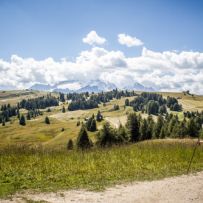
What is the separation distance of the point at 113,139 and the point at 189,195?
205 feet

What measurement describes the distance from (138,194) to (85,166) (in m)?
5.61

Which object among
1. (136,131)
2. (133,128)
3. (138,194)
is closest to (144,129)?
(136,131)

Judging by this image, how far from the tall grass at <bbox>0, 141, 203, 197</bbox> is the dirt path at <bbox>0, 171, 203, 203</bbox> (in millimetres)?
885

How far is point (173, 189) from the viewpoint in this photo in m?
15.1

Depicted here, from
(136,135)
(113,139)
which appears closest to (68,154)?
(113,139)

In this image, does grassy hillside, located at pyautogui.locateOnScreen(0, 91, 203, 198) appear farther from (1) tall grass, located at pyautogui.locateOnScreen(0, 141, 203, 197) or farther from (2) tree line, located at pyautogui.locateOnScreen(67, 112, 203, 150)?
(2) tree line, located at pyautogui.locateOnScreen(67, 112, 203, 150)

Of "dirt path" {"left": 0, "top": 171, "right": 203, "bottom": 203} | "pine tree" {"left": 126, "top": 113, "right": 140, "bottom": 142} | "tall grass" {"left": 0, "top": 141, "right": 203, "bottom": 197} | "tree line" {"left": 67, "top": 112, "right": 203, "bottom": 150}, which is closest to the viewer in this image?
"dirt path" {"left": 0, "top": 171, "right": 203, "bottom": 203}

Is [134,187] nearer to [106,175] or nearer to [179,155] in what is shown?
[106,175]

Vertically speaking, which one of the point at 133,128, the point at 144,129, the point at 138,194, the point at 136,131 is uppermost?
the point at 138,194

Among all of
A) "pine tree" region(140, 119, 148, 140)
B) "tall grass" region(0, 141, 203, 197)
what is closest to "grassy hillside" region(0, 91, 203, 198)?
"tall grass" region(0, 141, 203, 197)

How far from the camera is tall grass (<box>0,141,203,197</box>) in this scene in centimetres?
1581

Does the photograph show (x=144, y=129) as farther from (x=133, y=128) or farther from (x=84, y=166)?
(x=84, y=166)

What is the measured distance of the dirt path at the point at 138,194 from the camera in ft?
42.9

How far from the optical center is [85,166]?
62.5 feet
